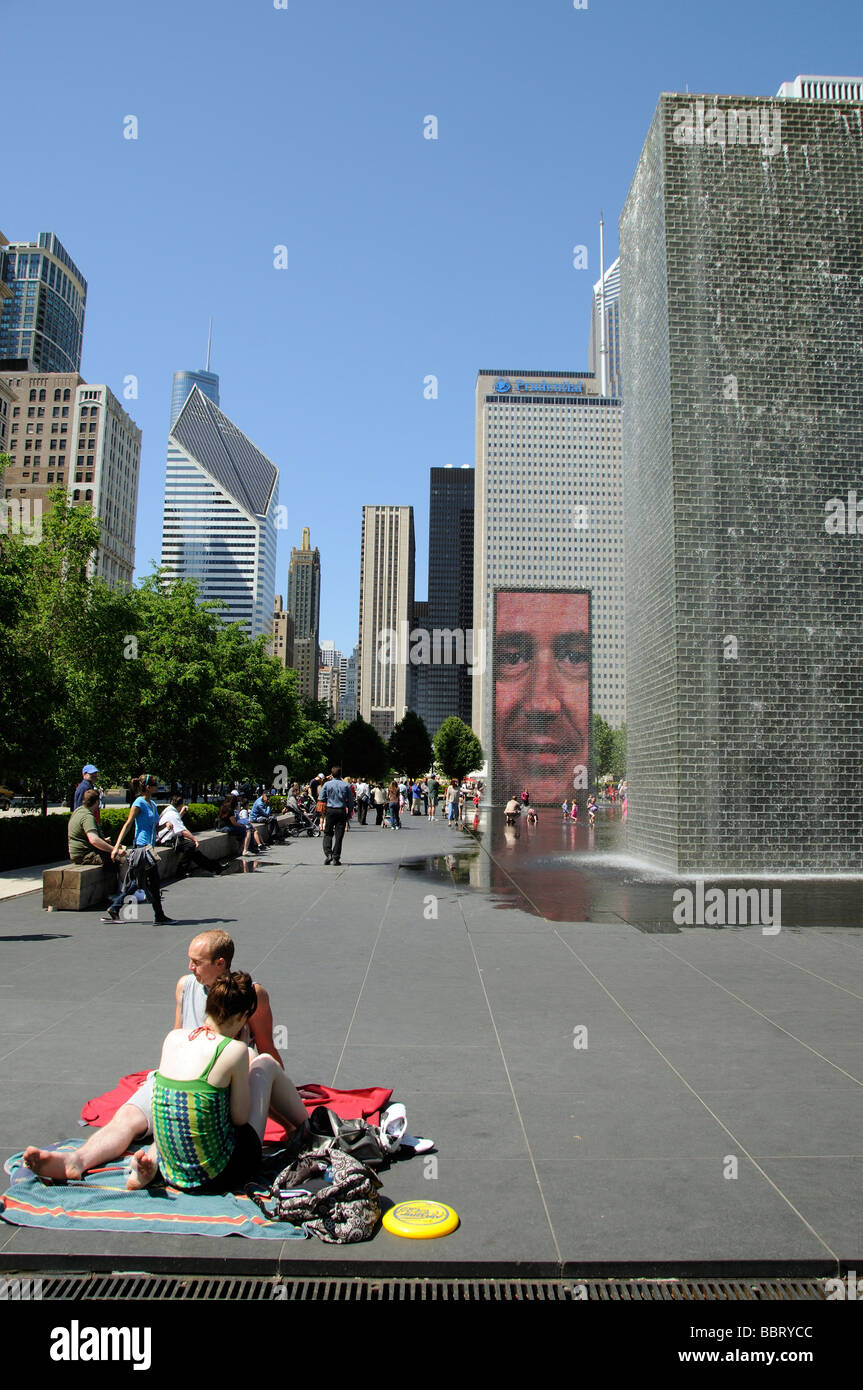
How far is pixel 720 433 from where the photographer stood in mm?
17844

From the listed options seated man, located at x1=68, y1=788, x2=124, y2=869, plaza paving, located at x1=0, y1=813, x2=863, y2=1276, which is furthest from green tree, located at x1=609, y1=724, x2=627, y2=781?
plaza paving, located at x1=0, y1=813, x2=863, y2=1276

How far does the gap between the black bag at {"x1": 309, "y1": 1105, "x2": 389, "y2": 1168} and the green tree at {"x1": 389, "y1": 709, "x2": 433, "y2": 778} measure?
127939 mm

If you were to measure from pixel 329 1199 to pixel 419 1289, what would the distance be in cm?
59

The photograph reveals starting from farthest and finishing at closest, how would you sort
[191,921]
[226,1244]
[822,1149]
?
[191,921]
[822,1149]
[226,1244]

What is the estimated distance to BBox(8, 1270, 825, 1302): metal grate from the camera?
3.38 meters

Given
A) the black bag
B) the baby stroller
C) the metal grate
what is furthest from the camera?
the baby stroller

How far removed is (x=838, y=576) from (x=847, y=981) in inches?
448

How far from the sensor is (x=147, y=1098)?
14.4ft

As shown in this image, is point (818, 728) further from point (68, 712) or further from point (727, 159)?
point (68, 712)

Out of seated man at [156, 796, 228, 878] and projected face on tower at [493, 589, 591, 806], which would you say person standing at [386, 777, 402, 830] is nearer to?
seated man at [156, 796, 228, 878]

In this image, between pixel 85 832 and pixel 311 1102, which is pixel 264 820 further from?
pixel 311 1102
